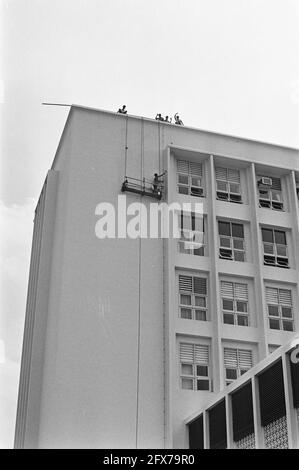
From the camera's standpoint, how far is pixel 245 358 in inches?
845

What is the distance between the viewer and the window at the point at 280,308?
73.0 feet

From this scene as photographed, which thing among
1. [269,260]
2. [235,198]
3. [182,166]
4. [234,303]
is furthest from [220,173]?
[234,303]

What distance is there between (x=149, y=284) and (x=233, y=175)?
5806 mm

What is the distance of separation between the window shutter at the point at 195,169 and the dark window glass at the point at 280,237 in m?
3.40

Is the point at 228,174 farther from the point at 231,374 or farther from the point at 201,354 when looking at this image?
the point at 231,374

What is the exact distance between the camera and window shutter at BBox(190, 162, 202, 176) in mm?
24422

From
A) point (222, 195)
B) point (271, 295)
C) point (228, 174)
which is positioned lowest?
point (271, 295)

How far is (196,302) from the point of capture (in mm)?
22016

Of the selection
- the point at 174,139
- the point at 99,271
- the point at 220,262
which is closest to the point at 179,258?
the point at 220,262

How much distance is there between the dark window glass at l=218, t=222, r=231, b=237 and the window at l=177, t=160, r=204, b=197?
129 centimetres

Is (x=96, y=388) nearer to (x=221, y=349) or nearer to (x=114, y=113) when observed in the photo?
(x=221, y=349)

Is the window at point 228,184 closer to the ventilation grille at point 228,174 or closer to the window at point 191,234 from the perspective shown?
the ventilation grille at point 228,174

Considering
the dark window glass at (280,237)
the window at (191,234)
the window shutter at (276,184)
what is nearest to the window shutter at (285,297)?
the dark window glass at (280,237)

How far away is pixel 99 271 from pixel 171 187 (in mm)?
4191
